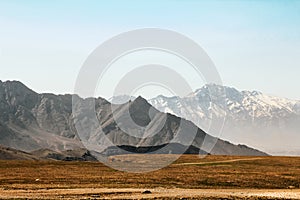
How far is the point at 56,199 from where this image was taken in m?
50.3

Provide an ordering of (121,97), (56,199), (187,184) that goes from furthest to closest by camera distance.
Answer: (121,97) → (187,184) → (56,199)

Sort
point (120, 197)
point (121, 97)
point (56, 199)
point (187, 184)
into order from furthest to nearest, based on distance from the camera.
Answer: point (121, 97), point (187, 184), point (120, 197), point (56, 199)

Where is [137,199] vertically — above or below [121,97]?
below

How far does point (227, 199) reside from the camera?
5341 centimetres

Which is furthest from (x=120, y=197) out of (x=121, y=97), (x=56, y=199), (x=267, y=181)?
(x=267, y=181)

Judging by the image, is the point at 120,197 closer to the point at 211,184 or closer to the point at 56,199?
the point at 56,199

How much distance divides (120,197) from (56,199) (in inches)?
282

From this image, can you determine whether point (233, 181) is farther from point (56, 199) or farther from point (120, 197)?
point (56, 199)

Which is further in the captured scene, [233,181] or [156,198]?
[233,181]

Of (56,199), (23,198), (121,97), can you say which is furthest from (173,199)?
(121,97)

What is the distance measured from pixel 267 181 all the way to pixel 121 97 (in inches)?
1183

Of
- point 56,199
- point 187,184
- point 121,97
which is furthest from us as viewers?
point 121,97

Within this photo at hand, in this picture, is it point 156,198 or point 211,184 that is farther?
point 211,184

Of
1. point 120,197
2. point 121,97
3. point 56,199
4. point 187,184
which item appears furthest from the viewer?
point 121,97
